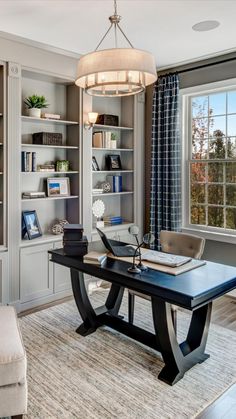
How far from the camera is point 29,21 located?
312cm

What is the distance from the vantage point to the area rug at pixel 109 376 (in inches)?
84.9

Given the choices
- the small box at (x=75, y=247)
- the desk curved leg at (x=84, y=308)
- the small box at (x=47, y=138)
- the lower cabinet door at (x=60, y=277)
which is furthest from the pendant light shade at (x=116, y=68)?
the lower cabinet door at (x=60, y=277)

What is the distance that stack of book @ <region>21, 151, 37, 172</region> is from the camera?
376 cm

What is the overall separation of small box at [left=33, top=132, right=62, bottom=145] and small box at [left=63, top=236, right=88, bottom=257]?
1417mm

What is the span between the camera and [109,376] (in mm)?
2502

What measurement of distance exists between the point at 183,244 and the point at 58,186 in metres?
1.68

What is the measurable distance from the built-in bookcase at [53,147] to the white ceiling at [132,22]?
1.61 ft

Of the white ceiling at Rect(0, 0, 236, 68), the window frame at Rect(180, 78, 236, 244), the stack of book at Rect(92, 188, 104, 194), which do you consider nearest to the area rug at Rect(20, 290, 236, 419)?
the window frame at Rect(180, 78, 236, 244)

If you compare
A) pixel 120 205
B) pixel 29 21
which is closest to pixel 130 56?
→ pixel 29 21

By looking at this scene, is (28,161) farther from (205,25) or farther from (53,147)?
(205,25)

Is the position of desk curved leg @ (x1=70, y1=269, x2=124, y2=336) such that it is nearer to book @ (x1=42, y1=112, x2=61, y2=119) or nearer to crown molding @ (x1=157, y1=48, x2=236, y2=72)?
book @ (x1=42, y1=112, x2=61, y2=119)

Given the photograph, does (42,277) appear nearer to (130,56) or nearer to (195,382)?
(195,382)

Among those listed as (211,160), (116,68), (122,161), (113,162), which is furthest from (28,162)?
(211,160)

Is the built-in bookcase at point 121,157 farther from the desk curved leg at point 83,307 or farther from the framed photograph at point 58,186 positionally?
the desk curved leg at point 83,307
